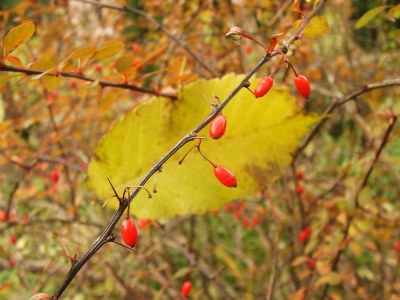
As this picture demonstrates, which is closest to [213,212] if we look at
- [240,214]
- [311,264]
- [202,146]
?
[311,264]

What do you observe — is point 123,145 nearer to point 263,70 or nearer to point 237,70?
point 263,70

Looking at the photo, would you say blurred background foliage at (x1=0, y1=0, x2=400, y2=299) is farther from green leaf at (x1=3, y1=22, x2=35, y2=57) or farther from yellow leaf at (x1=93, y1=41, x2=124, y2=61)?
green leaf at (x1=3, y1=22, x2=35, y2=57)

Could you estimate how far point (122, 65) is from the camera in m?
0.82

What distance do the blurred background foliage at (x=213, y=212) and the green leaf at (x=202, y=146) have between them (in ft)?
1.53

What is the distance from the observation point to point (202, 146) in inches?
36.0

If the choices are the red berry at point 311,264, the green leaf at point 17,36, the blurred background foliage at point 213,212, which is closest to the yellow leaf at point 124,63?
the green leaf at point 17,36

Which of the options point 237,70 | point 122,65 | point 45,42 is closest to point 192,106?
→ point 122,65

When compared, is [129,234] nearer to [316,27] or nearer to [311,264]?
[316,27]

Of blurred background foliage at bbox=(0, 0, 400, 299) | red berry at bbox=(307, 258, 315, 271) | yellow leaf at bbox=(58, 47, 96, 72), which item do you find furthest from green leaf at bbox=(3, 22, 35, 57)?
red berry at bbox=(307, 258, 315, 271)

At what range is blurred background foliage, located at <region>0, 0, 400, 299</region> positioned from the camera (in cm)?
166

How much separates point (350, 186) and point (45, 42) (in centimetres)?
234

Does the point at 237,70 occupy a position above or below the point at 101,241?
below

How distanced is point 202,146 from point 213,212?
2.80ft

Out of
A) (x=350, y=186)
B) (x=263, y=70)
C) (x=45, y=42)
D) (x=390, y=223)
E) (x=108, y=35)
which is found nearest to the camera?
(x=350, y=186)
